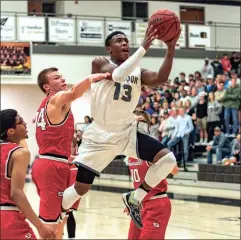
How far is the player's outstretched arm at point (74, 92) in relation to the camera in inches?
207

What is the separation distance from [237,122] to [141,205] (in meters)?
10.9

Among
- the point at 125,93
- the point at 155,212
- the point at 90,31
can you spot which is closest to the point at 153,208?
the point at 155,212

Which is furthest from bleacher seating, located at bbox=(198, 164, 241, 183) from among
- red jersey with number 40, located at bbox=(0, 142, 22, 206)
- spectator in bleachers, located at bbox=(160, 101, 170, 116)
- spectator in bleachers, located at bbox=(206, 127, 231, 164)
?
red jersey with number 40, located at bbox=(0, 142, 22, 206)

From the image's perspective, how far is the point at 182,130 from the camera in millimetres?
16719

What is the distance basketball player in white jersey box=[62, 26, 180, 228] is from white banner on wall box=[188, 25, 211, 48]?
61.8 feet

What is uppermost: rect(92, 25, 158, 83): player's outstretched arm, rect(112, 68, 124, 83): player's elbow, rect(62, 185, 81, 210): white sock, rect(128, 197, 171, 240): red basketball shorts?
rect(92, 25, 158, 83): player's outstretched arm

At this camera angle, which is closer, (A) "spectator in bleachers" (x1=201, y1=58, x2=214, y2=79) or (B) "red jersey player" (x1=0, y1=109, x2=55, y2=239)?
(B) "red jersey player" (x1=0, y1=109, x2=55, y2=239)

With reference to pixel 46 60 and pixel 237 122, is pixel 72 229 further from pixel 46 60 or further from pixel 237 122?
pixel 46 60

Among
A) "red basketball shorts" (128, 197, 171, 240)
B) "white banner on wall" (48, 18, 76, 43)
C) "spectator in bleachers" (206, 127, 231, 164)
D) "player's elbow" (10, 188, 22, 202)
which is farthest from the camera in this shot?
"white banner on wall" (48, 18, 76, 43)

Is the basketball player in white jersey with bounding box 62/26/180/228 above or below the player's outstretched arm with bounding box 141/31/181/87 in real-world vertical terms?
below

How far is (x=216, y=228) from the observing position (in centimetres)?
1009

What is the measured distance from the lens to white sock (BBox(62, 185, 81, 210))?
5.99m

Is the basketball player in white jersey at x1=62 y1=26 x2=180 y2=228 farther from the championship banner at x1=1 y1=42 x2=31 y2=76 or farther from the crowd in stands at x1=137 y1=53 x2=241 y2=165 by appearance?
the championship banner at x1=1 y1=42 x2=31 y2=76

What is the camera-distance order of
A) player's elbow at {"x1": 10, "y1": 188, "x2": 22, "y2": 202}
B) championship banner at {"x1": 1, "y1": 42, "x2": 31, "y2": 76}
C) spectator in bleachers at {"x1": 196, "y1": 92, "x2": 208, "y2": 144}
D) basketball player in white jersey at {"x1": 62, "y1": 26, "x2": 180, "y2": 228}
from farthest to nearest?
1. championship banner at {"x1": 1, "y1": 42, "x2": 31, "y2": 76}
2. spectator in bleachers at {"x1": 196, "y1": 92, "x2": 208, "y2": 144}
3. basketball player in white jersey at {"x1": 62, "y1": 26, "x2": 180, "y2": 228}
4. player's elbow at {"x1": 10, "y1": 188, "x2": 22, "y2": 202}
